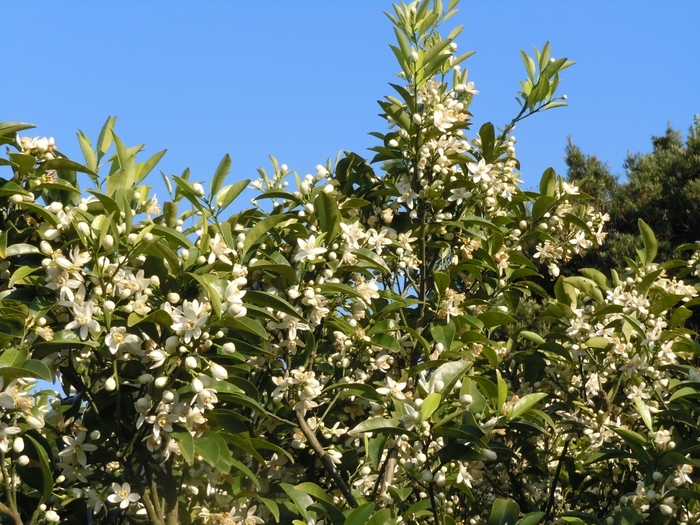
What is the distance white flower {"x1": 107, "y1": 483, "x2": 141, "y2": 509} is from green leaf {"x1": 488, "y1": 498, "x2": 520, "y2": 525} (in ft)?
3.73

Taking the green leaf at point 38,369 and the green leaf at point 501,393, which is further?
the green leaf at point 501,393

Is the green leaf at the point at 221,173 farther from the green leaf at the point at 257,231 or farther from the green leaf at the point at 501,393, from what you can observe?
the green leaf at the point at 501,393

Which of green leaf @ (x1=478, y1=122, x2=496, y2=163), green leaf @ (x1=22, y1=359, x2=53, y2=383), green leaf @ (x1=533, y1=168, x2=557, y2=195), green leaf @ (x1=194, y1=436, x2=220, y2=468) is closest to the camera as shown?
green leaf @ (x1=22, y1=359, x2=53, y2=383)

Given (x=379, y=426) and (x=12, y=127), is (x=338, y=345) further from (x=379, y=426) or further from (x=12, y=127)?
(x=12, y=127)

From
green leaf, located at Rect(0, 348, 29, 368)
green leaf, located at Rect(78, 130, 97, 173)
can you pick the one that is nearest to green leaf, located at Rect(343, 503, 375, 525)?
green leaf, located at Rect(0, 348, 29, 368)

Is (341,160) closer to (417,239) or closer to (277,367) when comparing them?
(417,239)

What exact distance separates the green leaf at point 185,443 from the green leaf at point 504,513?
98 centimetres

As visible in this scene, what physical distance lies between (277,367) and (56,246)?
973 mm

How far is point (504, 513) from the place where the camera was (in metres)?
2.69

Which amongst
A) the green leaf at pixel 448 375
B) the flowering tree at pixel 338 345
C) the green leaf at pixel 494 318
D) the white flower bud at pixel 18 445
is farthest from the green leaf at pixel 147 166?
the green leaf at pixel 494 318

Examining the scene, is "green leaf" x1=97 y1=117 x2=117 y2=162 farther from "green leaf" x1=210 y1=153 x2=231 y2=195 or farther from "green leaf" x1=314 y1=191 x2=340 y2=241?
"green leaf" x1=314 y1=191 x2=340 y2=241

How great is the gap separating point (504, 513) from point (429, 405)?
486 millimetres

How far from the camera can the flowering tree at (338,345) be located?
2.51m

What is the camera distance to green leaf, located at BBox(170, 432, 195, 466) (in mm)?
2404
